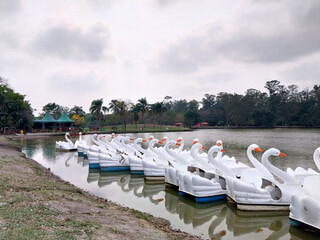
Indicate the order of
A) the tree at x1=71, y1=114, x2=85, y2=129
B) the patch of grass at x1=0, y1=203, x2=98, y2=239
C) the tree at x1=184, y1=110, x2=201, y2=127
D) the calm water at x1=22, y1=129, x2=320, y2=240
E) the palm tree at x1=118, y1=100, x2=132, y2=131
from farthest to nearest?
the tree at x1=184, y1=110, x2=201, y2=127 < the palm tree at x1=118, y1=100, x2=132, y2=131 < the tree at x1=71, y1=114, x2=85, y2=129 < the calm water at x1=22, y1=129, x2=320, y2=240 < the patch of grass at x1=0, y1=203, x2=98, y2=239

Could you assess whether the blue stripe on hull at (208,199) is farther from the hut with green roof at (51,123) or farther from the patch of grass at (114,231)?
the hut with green roof at (51,123)

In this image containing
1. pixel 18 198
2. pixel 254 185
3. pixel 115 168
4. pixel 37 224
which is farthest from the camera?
pixel 115 168

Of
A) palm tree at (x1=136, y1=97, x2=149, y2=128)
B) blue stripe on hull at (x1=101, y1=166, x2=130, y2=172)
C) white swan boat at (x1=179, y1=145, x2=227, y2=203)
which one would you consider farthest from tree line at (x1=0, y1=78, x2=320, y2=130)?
white swan boat at (x1=179, y1=145, x2=227, y2=203)

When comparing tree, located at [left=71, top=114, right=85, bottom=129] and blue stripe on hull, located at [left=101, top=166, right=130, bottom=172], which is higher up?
tree, located at [left=71, top=114, right=85, bottom=129]

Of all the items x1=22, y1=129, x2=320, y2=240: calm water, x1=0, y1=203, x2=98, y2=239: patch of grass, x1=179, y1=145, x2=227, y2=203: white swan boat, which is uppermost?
x1=0, y1=203, x2=98, y2=239: patch of grass

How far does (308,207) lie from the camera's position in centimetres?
591

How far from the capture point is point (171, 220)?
7559 millimetres

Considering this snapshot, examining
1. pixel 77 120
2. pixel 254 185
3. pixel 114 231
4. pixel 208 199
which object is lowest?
pixel 208 199

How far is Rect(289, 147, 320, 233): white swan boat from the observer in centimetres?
580

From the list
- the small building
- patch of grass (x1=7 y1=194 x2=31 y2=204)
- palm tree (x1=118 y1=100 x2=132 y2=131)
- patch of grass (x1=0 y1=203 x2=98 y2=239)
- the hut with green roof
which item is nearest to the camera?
patch of grass (x1=0 y1=203 x2=98 y2=239)

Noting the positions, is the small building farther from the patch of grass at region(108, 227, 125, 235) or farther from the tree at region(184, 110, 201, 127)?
the patch of grass at region(108, 227, 125, 235)

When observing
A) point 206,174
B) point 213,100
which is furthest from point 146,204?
point 213,100

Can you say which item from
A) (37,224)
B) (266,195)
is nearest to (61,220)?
(37,224)

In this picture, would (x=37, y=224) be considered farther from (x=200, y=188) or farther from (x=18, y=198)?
(x=200, y=188)
